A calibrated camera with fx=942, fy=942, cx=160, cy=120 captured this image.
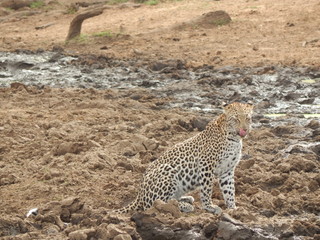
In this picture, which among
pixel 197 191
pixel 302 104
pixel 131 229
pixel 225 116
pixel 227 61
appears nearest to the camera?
pixel 131 229

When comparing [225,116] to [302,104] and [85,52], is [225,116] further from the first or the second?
[85,52]

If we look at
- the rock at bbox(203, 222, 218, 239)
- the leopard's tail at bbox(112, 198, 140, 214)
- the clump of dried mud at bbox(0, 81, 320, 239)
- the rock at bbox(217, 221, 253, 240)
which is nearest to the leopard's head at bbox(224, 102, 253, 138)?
the clump of dried mud at bbox(0, 81, 320, 239)

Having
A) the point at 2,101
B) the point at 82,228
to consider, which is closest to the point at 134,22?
the point at 2,101

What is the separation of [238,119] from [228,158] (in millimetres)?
438

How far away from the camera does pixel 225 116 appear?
33.8ft

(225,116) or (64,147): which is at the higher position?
(225,116)

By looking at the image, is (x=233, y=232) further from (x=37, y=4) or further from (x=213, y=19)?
(x=37, y=4)

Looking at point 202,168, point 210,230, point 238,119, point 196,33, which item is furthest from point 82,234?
point 196,33

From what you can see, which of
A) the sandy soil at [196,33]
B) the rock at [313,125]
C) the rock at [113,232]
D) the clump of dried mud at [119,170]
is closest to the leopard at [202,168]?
the clump of dried mud at [119,170]

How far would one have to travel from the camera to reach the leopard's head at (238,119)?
1009 cm

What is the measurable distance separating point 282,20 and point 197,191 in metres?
14.8

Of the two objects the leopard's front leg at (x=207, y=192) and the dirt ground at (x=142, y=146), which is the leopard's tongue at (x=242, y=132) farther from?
the dirt ground at (x=142, y=146)

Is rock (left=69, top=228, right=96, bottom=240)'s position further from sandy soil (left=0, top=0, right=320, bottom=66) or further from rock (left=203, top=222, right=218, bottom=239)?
sandy soil (left=0, top=0, right=320, bottom=66)

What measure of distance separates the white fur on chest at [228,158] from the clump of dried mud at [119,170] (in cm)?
43
